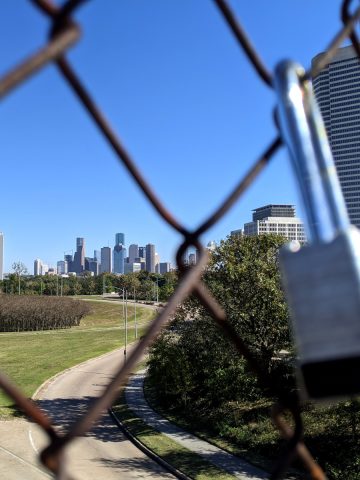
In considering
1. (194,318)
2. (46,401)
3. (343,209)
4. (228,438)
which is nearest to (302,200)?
(343,209)

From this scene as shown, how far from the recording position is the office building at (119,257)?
17112cm

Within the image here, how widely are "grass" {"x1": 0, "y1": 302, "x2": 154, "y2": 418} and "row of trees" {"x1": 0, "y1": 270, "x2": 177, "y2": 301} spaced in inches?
412

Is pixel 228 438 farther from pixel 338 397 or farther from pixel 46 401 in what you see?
pixel 338 397

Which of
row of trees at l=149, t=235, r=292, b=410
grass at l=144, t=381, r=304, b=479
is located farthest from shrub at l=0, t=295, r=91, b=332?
grass at l=144, t=381, r=304, b=479

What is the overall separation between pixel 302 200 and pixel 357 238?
9cm

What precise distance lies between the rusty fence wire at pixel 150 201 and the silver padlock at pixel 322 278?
0.14 metres

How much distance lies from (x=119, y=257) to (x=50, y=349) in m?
133

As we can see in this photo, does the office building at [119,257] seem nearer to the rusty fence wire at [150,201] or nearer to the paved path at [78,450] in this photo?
the paved path at [78,450]

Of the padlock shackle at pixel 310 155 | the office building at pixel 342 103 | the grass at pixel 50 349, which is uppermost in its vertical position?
the office building at pixel 342 103

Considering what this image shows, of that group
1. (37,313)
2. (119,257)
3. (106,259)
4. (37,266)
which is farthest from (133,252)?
(37,313)

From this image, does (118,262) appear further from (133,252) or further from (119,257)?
(133,252)

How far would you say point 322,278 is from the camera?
0.72 metres

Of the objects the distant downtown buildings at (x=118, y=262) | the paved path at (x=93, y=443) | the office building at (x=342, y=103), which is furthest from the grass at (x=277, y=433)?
the distant downtown buildings at (x=118, y=262)

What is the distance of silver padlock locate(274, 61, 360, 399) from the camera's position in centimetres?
69
